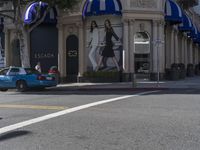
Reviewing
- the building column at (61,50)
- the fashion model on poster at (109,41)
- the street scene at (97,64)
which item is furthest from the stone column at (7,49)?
the fashion model on poster at (109,41)

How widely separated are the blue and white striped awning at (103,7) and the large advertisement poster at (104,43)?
3.48 ft

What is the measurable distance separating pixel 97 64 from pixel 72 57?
2517mm

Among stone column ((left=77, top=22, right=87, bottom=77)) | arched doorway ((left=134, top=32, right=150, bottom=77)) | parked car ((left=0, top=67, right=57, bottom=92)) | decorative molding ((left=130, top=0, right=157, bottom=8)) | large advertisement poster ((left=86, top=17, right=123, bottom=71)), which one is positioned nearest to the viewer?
parked car ((left=0, top=67, right=57, bottom=92))

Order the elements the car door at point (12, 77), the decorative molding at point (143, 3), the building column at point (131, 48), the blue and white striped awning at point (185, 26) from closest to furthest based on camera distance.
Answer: the car door at point (12, 77) → the building column at point (131, 48) → the decorative molding at point (143, 3) → the blue and white striped awning at point (185, 26)

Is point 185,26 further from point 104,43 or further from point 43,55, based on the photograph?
point 43,55

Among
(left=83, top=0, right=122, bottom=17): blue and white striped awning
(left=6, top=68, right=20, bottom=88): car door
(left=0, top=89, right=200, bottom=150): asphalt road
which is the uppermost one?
(left=83, top=0, right=122, bottom=17): blue and white striped awning

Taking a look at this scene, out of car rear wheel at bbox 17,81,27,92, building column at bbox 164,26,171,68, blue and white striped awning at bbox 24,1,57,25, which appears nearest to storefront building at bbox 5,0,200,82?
blue and white striped awning at bbox 24,1,57,25

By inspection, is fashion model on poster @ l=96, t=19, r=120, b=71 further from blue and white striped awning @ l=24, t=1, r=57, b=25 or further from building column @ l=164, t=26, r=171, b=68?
building column @ l=164, t=26, r=171, b=68

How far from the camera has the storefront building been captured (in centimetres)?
2991

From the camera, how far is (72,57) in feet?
106

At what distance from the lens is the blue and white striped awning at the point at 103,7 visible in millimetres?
29348

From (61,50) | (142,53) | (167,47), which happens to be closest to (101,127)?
(142,53)

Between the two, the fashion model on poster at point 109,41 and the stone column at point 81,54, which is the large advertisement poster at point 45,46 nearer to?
the stone column at point 81,54

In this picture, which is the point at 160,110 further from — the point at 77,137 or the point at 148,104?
the point at 77,137
